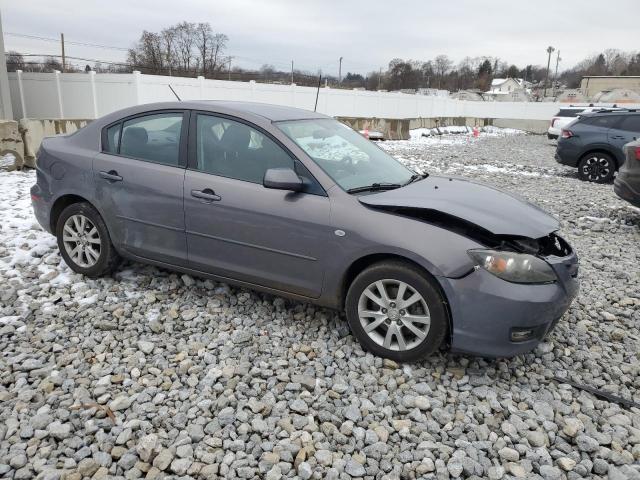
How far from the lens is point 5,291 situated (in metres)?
4.15

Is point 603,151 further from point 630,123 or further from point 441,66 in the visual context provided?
point 441,66

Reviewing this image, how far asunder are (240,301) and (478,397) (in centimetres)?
205

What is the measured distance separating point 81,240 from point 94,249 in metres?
0.14

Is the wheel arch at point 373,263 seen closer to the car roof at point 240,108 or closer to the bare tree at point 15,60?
the car roof at point 240,108

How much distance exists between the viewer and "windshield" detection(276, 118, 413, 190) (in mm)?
3588

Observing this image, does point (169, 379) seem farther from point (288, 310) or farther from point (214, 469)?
point (288, 310)

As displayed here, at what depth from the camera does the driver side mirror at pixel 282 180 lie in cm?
333

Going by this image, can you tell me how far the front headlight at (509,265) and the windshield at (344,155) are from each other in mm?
1030

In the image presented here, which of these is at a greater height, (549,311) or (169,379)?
(549,311)

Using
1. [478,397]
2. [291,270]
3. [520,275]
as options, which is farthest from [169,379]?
[520,275]

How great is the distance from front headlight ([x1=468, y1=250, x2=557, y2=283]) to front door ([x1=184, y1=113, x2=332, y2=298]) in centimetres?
100

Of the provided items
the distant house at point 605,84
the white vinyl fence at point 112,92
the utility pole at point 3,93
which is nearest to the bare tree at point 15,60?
the white vinyl fence at point 112,92

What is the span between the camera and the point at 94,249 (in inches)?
172

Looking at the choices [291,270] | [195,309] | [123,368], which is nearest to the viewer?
[123,368]
